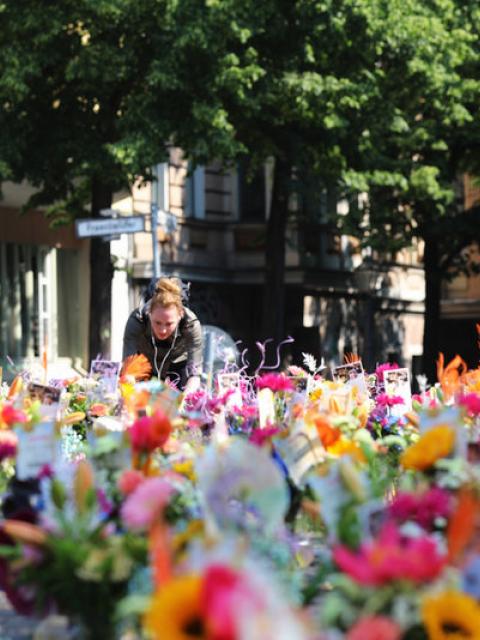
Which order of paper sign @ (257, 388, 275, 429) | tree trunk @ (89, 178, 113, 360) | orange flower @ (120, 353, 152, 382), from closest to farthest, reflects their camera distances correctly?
1. paper sign @ (257, 388, 275, 429)
2. orange flower @ (120, 353, 152, 382)
3. tree trunk @ (89, 178, 113, 360)

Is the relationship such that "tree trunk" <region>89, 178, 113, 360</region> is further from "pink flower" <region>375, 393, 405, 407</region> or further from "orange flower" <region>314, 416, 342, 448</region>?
"orange flower" <region>314, 416, 342, 448</region>

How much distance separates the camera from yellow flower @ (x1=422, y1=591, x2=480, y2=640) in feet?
8.27

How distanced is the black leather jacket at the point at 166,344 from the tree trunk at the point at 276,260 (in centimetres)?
1110

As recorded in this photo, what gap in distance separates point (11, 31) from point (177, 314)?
8.78m

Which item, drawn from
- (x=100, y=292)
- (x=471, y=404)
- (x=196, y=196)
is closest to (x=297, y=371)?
(x=471, y=404)

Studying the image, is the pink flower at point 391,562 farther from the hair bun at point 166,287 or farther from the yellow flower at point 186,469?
the hair bun at point 166,287

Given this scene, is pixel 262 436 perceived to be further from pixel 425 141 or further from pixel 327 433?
pixel 425 141

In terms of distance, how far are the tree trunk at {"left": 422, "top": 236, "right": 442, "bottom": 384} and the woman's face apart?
15002 mm

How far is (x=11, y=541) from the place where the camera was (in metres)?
3.31

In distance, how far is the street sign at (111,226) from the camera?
12.3 m

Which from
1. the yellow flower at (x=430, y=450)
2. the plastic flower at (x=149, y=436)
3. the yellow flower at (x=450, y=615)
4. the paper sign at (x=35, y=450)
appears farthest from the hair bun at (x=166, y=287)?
the yellow flower at (x=450, y=615)

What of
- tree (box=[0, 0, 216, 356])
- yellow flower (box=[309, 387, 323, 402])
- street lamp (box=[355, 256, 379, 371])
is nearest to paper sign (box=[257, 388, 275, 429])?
yellow flower (box=[309, 387, 323, 402])

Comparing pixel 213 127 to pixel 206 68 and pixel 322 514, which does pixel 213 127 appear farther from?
pixel 322 514

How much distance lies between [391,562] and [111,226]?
10.1 meters
